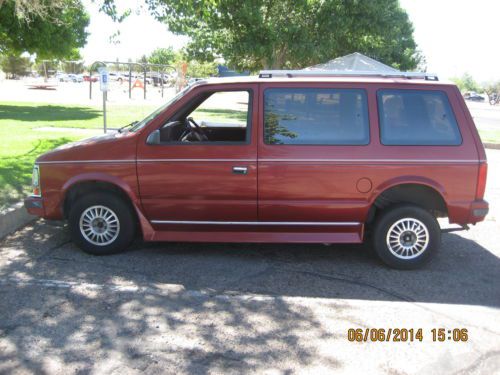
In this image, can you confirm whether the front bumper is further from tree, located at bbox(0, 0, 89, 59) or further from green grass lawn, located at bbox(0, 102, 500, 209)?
tree, located at bbox(0, 0, 89, 59)

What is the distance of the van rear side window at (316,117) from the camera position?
5113 millimetres

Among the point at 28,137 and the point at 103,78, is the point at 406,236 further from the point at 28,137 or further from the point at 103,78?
the point at 28,137

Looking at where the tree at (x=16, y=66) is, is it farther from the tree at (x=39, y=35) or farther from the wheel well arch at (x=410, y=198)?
the wheel well arch at (x=410, y=198)

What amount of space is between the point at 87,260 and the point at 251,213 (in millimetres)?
1772

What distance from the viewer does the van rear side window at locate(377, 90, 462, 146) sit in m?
5.11

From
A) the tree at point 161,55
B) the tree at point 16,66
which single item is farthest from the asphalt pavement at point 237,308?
the tree at point 161,55

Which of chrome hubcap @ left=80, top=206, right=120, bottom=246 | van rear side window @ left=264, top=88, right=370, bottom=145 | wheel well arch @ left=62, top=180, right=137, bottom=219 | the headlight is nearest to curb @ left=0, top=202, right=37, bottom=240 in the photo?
the headlight

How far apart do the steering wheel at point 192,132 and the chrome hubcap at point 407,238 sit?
228 centimetres

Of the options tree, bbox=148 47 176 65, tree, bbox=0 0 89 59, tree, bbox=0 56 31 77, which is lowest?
tree, bbox=0 0 89 59

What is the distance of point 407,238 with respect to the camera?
5191mm

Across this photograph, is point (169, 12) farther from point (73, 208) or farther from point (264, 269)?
point (264, 269)

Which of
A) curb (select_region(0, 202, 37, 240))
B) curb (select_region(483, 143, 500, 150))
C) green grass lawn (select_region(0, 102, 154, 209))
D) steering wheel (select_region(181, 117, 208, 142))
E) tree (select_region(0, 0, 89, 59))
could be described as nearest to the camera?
steering wheel (select_region(181, 117, 208, 142))

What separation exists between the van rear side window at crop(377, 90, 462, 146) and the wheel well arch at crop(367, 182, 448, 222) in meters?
0.47

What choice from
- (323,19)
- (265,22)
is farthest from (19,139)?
(323,19)
